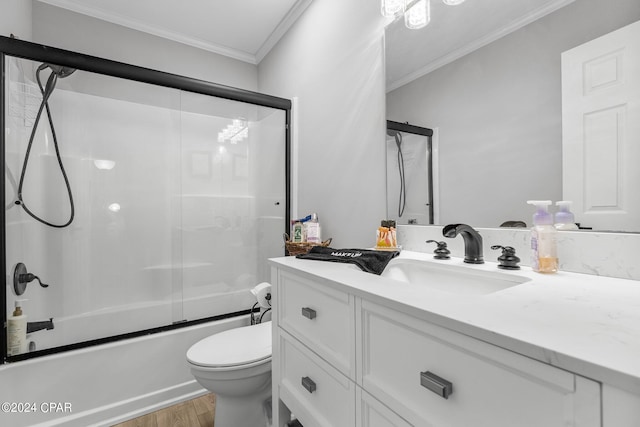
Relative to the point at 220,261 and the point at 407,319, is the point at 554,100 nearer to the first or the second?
the point at 407,319

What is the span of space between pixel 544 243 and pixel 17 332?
85.2 inches

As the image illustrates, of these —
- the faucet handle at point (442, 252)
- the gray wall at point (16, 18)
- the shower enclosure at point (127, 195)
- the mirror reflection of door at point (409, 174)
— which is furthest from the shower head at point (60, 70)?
the faucet handle at point (442, 252)

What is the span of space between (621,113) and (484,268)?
1.70ft

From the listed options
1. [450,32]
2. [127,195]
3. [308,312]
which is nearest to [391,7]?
[450,32]

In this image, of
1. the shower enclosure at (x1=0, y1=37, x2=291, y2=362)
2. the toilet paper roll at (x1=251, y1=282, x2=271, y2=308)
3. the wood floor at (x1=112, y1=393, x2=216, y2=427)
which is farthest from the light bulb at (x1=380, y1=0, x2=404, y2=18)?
the wood floor at (x1=112, y1=393, x2=216, y2=427)

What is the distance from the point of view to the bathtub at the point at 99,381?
4.60ft

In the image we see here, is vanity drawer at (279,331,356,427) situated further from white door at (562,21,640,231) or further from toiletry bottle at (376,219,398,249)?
white door at (562,21,640,231)

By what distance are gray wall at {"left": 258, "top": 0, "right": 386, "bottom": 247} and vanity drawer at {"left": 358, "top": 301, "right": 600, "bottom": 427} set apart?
84cm

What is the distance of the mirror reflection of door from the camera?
1270 millimetres

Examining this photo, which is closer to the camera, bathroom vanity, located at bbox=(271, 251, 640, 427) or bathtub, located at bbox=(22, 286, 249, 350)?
bathroom vanity, located at bbox=(271, 251, 640, 427)

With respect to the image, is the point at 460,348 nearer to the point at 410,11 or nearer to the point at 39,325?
the point at 410,11

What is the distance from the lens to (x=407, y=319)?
60 cm

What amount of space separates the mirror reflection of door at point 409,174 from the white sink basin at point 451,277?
27 centimetres

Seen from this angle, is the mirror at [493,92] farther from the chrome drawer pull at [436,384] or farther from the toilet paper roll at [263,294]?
the toilet paper roll at [263,294]
